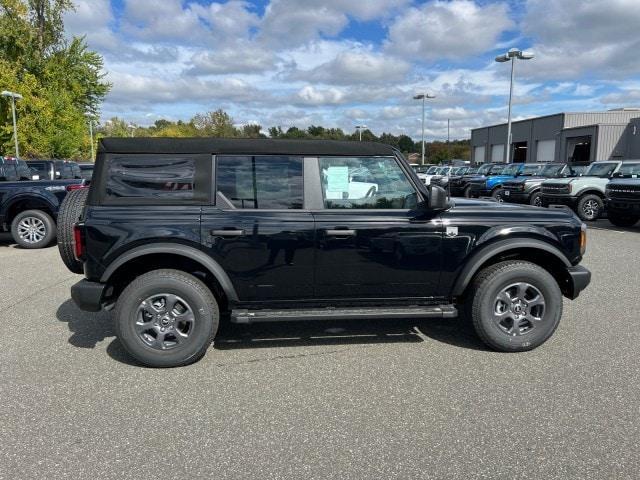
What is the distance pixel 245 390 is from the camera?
348cm

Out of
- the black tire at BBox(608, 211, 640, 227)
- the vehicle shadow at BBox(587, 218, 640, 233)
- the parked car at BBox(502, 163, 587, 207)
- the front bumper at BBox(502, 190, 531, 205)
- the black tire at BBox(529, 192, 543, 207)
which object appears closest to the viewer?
the vehicle shadow at BBox(587, 218, 640, 233)

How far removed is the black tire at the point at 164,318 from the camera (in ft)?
12.3

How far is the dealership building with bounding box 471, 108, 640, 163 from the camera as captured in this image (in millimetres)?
33281

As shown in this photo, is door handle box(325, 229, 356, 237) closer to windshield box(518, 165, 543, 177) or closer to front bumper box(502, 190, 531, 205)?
front bumper box(502, 190, 531, 205)

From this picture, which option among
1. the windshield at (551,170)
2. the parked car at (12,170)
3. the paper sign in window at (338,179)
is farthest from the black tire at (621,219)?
the parked car at (12,170)

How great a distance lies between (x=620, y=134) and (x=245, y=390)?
37745 millimetres

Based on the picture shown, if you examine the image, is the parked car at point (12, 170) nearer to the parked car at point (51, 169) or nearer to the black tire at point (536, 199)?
the parked car at point (51, 169)

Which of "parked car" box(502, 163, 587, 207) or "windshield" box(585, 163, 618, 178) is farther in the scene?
"parked car" box(502, 163, 587, 207)

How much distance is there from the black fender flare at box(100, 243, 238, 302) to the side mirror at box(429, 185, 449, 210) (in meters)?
1.74

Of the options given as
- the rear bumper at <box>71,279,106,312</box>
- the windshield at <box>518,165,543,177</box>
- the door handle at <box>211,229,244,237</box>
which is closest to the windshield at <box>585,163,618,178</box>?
the windshield at <box>518,165,543,177</box>

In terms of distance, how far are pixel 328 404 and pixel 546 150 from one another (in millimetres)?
43811

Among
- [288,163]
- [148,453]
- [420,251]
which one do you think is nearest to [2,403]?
[148,453]

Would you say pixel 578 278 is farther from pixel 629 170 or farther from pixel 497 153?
pixel 497 153

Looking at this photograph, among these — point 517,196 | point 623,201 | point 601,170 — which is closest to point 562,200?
point 601,170
